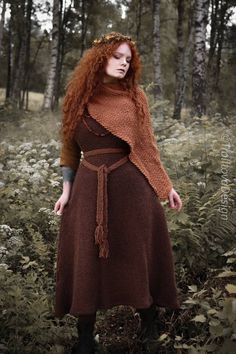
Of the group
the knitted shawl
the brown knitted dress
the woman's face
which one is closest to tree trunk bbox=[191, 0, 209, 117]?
the knitted shawl

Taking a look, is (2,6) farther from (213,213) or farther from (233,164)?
(213,213)

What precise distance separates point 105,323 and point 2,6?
15.6 m

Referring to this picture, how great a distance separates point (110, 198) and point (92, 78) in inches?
35.2

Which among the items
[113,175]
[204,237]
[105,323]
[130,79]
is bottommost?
[105,323]

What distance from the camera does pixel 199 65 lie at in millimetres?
10570

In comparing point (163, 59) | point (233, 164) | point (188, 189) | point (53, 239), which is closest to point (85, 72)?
point (188, 189)

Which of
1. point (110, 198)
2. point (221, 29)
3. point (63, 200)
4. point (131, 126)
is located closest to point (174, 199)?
point (110, 198)

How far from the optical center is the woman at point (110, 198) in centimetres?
312

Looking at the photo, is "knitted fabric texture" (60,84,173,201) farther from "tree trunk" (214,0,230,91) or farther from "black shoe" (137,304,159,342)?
"tree trunk" (214,0,230,91)

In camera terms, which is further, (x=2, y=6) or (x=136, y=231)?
(x=2, y=6)

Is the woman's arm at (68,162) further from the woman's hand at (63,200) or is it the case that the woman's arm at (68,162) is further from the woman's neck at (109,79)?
the woman's neck at (109,79)

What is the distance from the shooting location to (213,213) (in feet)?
15.0

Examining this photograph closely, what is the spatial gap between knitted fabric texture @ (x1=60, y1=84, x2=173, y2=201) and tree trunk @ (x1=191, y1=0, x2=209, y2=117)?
24.3ft

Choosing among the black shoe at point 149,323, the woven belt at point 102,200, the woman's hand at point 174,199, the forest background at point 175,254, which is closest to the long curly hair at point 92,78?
the woven belt at point 102,200
